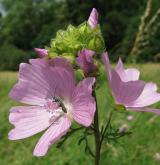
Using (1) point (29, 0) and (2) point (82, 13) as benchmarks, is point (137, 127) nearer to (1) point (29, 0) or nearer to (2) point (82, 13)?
(2) point (82, 13)

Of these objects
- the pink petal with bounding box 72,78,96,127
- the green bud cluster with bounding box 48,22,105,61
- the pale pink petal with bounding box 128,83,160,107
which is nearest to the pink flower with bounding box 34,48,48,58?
the green bud cluster with bounding box 48,22,105,61

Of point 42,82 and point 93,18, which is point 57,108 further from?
point 93,18

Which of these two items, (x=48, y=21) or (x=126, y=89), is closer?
(x=126, y=89)

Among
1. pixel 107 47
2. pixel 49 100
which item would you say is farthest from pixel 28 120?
pixel 107 47

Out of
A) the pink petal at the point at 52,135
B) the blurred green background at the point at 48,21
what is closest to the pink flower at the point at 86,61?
the pink petal at the point at 52,135

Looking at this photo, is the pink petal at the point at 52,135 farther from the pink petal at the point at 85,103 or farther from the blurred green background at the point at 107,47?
the blurred green background at the point at 107,47
